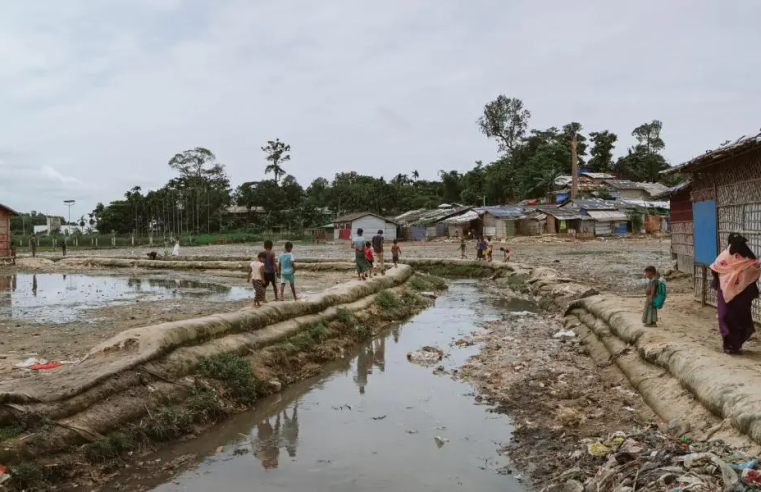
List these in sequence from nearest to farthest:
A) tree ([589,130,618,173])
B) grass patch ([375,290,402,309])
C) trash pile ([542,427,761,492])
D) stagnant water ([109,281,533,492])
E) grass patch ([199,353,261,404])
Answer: trash pile ([542,427,761,492])
stagnant water ([109,281,533,492])
grass patch ([199,353,261,404])
grass patch ([375,290,402,309])
tree ([589,130,618,173])

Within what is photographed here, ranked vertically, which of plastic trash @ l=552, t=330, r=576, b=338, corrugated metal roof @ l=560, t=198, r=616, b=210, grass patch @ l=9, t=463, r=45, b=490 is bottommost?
plastic trash @ l=552, t=330, r=576, b=338

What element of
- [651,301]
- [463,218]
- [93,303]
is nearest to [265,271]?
[651,301]

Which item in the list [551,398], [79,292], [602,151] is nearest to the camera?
[551,398]

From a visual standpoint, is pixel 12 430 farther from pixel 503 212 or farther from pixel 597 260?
pixel 503 212

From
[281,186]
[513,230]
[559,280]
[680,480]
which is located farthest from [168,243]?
[680,480]

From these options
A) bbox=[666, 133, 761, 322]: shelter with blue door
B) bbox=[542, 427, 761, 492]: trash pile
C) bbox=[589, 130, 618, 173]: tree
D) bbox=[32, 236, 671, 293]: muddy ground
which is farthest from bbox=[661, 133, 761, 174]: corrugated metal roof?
bbox=[589, 130, 618, 173]: tree

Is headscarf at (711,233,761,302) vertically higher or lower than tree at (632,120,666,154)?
lower

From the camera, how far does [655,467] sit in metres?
4.09

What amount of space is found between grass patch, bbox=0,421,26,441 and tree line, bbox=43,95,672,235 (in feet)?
176

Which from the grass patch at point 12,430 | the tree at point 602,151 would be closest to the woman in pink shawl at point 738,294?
the grass patch at point 12,430

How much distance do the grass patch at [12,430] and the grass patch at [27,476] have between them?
0.30 m

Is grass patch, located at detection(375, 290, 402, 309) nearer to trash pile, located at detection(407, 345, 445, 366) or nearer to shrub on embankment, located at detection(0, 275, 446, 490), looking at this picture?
shrub on embankment, located at detection(0, 275, 446, 490)

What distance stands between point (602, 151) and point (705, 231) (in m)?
54.4

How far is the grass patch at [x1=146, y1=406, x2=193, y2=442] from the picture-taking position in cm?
612
